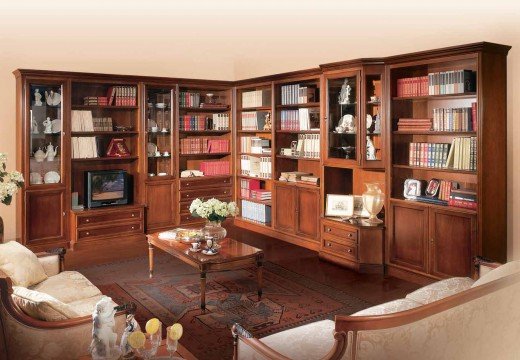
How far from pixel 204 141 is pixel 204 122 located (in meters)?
0.27

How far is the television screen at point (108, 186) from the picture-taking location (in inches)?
241

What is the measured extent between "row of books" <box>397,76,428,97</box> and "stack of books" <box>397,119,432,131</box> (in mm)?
239

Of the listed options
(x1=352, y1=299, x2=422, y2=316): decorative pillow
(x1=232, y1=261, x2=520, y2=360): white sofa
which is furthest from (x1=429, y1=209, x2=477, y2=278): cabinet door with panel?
(x1=232, y1=261, x2=520, y2=360): white sofa

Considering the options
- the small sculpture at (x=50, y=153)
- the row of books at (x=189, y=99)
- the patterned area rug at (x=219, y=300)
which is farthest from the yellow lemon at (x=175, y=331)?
the row of books at (x=189, y=99)

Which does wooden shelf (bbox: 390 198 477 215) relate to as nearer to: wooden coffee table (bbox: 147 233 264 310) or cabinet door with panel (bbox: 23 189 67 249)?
wooden coffee table (bbox: 147 233 264 310)

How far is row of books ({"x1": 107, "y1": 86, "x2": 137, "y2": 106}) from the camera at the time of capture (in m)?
6.29

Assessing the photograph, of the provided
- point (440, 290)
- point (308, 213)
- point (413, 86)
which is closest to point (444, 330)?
point (440, 290)

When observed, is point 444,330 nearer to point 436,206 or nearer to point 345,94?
point 436,206

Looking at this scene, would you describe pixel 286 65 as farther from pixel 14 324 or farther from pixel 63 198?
pixel 14 324

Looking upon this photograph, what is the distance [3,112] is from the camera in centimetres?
579

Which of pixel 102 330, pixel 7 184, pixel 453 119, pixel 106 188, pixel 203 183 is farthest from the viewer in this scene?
pixel 203 183

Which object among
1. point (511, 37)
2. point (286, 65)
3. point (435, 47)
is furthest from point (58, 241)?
point (511, 37)

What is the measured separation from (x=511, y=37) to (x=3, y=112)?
17.3 ft

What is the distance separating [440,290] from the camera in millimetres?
3328
